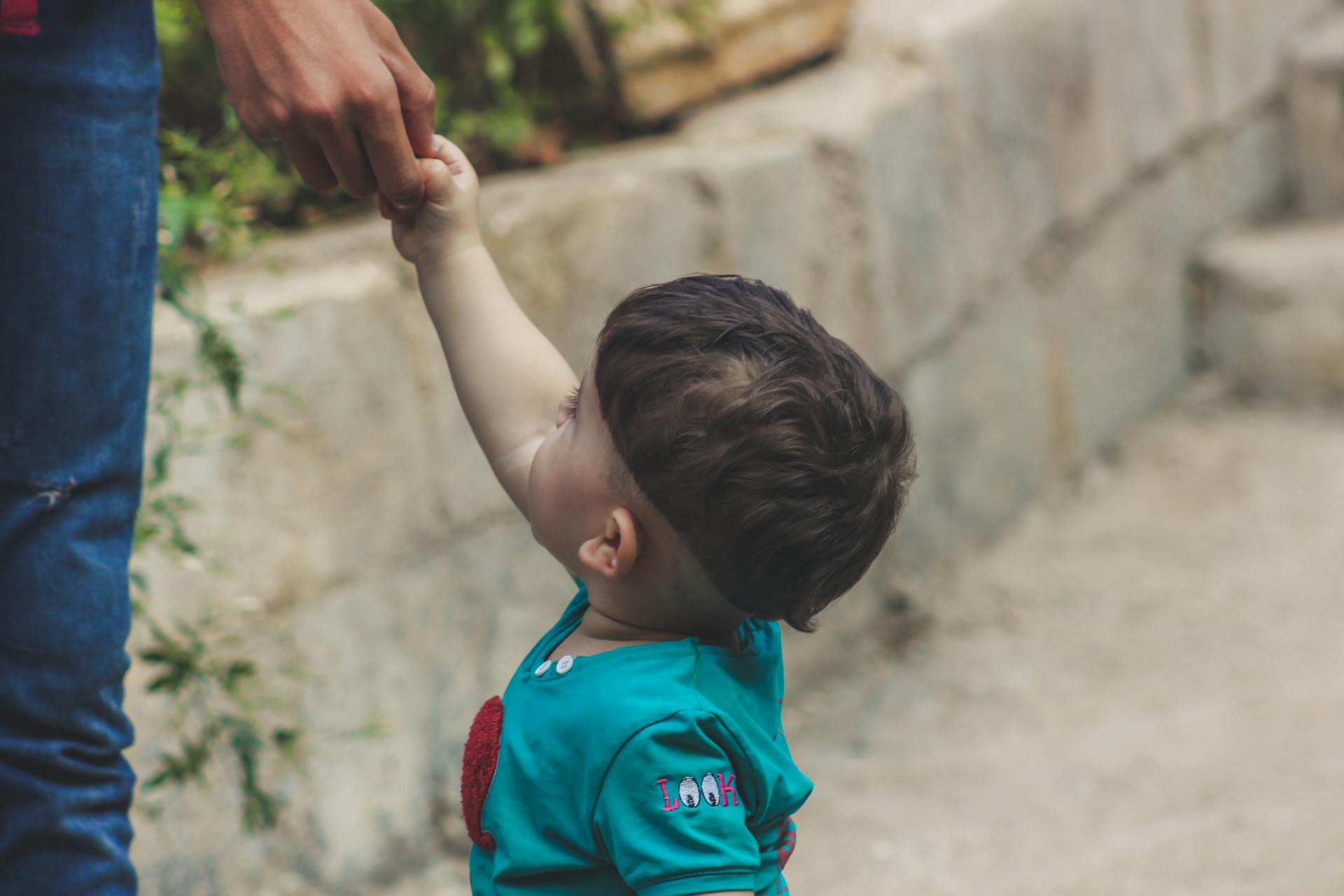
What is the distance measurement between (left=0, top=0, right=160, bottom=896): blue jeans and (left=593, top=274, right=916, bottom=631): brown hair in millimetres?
573

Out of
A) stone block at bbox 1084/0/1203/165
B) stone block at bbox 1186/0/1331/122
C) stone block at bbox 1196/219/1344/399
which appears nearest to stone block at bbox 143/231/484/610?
stone block at bbox 1084/0/1203/165

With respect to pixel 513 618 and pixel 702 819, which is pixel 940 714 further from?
pixel 702 819

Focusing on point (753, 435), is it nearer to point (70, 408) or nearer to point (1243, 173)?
point (70, 408)

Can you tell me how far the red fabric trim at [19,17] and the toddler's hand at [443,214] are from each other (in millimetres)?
345

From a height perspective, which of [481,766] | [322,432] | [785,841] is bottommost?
[322,432]

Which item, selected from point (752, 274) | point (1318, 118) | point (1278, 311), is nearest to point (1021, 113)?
point (752, 274)

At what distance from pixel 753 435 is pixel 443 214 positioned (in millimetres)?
431

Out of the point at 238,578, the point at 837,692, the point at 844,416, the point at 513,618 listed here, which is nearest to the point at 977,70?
the point at 837,692

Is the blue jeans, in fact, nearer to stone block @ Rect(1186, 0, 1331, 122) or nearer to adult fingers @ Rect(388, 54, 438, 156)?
adult fingers @ Rect(388, 54, 438, 156)

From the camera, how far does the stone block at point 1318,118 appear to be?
532cm

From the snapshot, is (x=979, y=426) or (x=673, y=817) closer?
(x=673, y=817)

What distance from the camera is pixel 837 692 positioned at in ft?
11.6

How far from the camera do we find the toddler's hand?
1.45m

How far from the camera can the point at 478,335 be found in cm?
147
